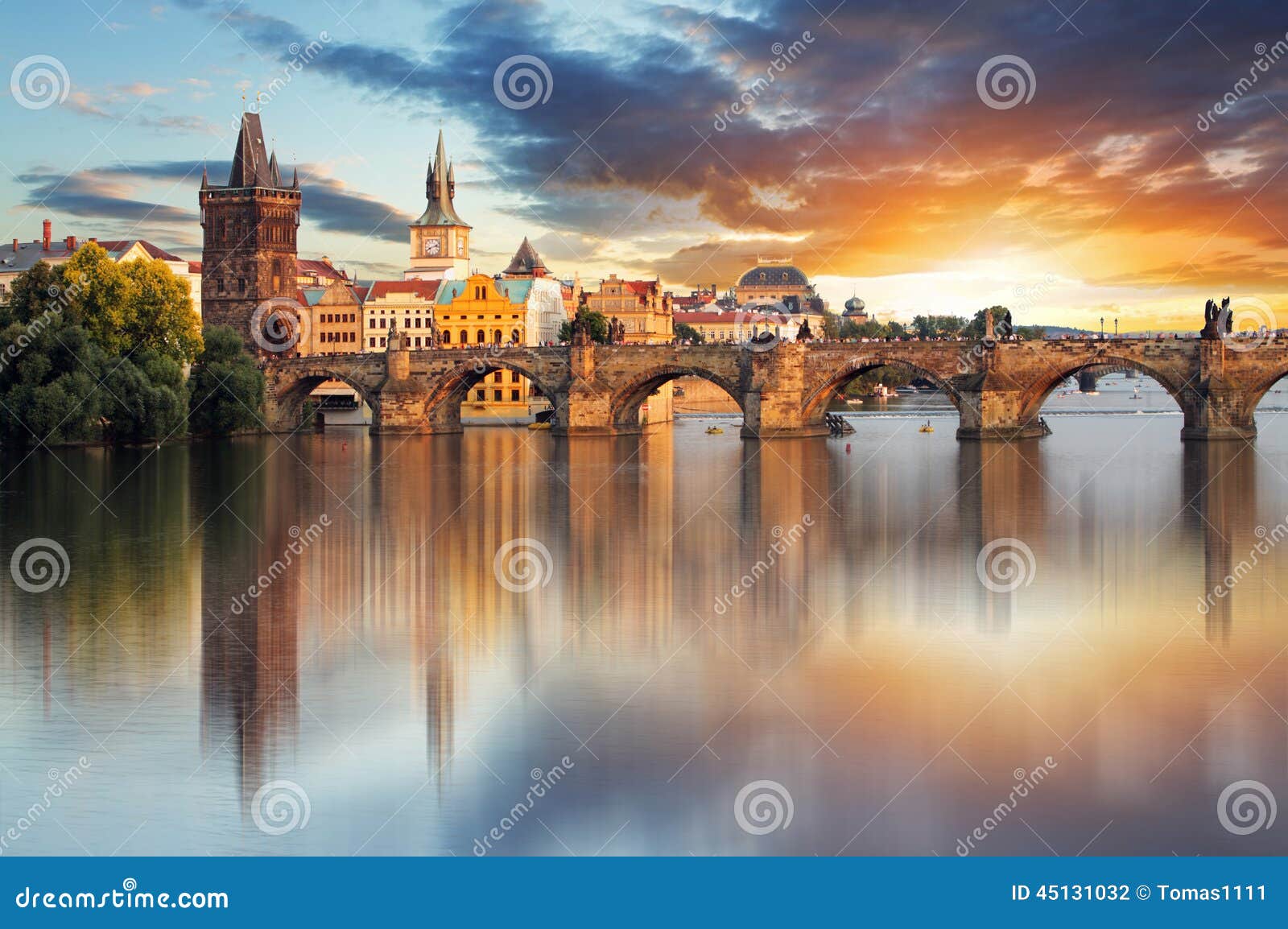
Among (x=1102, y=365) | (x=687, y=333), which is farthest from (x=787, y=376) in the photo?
(x=687, y=333)

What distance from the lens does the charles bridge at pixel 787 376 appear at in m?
53.8

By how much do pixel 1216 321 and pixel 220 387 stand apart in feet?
121

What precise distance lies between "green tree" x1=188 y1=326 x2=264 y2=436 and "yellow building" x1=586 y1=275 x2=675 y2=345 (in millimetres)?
53805

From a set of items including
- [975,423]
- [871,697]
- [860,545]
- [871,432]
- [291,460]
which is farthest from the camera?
[871,432]

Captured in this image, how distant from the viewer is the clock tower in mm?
113188

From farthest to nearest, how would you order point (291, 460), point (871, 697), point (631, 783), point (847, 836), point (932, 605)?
point (291, 460), point (932, 605), point (871, 697), point (631, 783), point (847, 836)

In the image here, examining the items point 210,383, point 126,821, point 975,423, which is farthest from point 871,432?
point 126,821

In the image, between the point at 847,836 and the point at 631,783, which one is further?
the point at 631,783

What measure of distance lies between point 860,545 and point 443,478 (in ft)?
58.3

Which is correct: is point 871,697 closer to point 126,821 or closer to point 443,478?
point 126,821

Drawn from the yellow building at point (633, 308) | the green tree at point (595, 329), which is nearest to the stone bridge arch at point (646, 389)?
the green tree at point (595, 329)

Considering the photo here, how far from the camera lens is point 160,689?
1533cm

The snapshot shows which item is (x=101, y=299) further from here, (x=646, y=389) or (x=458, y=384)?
(x=646, y=389)

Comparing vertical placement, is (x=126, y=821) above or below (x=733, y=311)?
below
